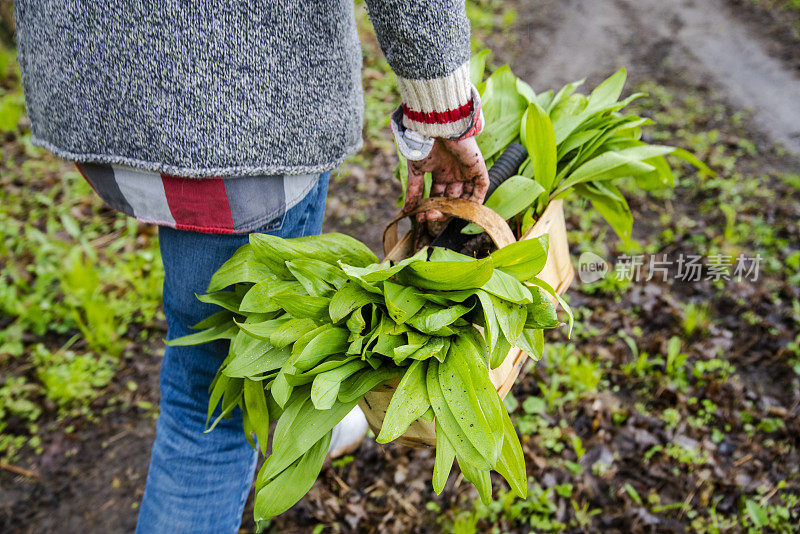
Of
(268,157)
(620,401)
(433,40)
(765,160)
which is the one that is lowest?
(620,401)

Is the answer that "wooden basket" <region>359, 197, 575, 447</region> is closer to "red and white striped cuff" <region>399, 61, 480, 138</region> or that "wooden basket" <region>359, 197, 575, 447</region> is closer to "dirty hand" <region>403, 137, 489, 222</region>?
"dirty hand" <region>403, 137, 489, 222</region>

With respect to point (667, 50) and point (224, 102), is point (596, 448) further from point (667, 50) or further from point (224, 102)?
point (667, 50)

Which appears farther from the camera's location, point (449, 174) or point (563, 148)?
point (563, 148)

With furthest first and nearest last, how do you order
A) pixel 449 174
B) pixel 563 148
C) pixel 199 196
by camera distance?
1. pixel 563 148
2. pixel 449 174
3. pixel 199 196

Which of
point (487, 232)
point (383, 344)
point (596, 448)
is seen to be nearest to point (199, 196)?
point (383, 344)

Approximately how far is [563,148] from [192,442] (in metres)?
1.22

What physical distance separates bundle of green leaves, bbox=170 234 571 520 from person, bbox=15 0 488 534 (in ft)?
0.38

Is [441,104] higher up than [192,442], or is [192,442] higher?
[441,104]

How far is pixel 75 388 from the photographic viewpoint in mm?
2305

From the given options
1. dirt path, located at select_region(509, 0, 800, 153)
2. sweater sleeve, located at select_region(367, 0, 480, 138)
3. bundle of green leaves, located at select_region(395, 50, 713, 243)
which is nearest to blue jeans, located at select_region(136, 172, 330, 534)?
sweater sleeve, located at select_region(367, 0, 480, 138)

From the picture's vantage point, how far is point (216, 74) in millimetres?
994

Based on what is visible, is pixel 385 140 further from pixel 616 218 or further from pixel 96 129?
pixel 96 129

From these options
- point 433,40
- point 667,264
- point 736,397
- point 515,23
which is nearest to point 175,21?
point 433,40

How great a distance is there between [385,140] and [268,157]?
2543 mm
